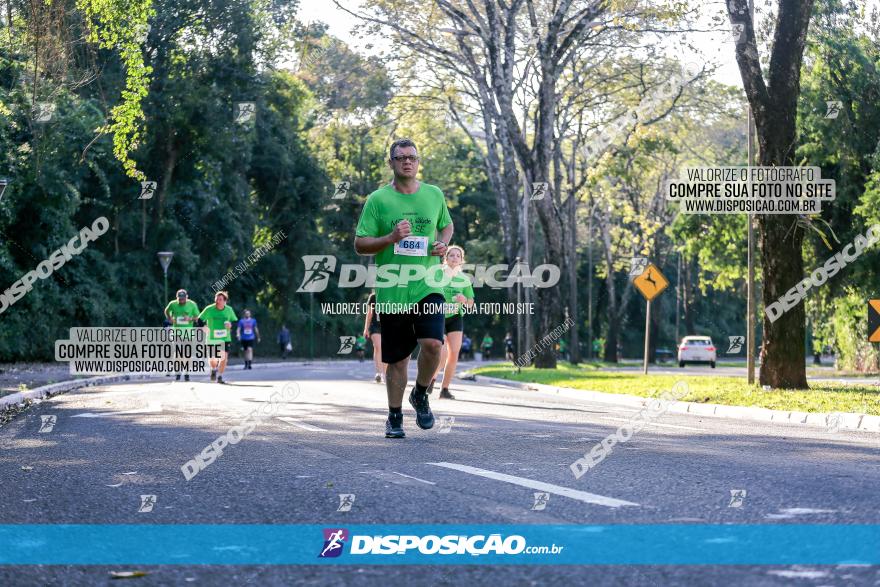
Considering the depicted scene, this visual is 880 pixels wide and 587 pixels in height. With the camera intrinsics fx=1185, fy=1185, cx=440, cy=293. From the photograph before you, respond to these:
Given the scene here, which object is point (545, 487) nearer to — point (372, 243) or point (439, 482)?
point (439, 482)

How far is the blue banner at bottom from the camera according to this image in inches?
181

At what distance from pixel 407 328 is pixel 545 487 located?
2.98 m

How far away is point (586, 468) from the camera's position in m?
7.39

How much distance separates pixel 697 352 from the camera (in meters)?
54.6

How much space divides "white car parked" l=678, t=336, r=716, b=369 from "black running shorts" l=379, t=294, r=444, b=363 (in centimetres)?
4631

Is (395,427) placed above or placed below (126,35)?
below

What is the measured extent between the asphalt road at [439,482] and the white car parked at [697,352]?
1689 inches

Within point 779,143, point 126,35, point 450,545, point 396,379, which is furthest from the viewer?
point 126,35

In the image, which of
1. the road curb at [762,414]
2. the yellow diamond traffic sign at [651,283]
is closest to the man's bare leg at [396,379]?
the road curb at [762,414]

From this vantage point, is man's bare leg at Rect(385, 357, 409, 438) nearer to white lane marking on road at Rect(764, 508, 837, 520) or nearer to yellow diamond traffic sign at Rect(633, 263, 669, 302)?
white lane marking on road at Rect(764, 508, 837, 520)

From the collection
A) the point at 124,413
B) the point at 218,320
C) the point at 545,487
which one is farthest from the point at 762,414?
the point at 218,320

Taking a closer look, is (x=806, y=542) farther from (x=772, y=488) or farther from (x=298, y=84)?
(x=298, y=84)

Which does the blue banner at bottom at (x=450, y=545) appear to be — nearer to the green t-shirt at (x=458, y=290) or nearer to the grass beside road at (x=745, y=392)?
the grass beside road at (x=745, y=392)

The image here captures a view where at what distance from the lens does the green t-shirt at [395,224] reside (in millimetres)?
8938
